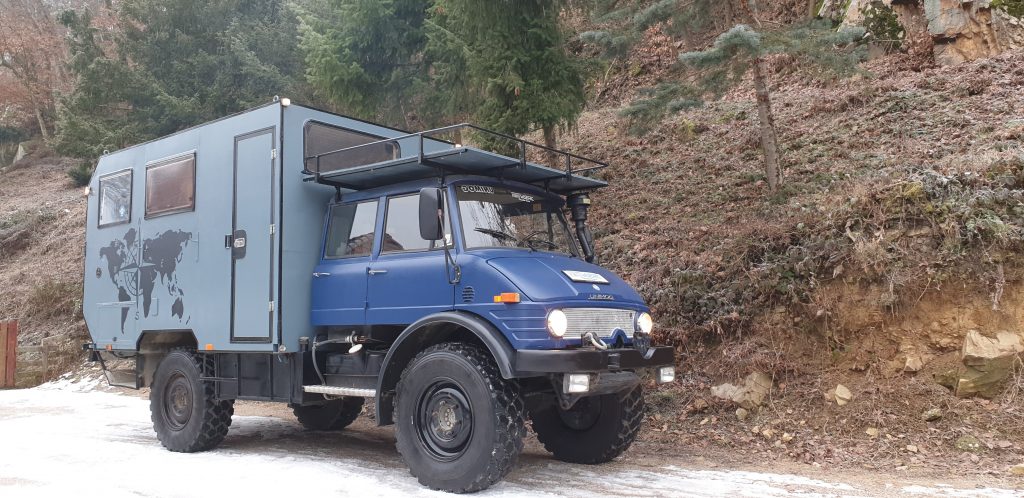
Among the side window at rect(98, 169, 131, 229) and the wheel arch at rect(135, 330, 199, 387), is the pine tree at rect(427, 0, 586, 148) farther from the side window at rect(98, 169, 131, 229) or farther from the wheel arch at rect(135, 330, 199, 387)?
the wheel arch at rect(135, 330, 199, 387)

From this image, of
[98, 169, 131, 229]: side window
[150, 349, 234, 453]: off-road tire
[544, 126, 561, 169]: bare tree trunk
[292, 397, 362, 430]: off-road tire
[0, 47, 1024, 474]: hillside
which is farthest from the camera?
[544, 126, 561, 169]: bare tree trunk

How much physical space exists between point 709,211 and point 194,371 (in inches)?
309

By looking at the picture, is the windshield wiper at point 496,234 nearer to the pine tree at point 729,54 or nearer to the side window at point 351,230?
the side window at point 351,230

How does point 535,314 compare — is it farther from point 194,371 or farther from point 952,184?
point 952,184

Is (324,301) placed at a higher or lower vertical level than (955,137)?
lower

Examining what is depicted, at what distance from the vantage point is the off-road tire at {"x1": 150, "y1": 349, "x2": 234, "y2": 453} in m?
7.68

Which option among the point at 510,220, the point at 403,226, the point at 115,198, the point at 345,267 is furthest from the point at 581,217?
the point at 115,198

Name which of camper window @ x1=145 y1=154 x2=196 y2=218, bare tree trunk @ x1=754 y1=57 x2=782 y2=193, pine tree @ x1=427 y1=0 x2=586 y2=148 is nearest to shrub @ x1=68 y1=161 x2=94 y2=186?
pine tree @ x1=427 y1=0 x2=586 y2=148

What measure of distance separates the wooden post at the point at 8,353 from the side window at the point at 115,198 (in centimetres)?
904

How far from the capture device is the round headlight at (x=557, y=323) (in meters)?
5.41

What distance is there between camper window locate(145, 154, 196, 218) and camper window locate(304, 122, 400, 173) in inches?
69.0

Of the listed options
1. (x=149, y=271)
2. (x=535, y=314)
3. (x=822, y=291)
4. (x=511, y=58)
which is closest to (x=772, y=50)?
(x=822, y=291)

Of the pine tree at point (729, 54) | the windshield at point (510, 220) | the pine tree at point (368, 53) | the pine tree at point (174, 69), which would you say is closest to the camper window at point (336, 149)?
the windshield at point (510, 220)

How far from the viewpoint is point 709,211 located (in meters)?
11.3
